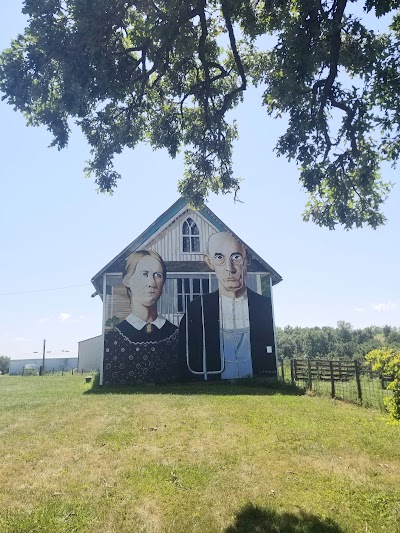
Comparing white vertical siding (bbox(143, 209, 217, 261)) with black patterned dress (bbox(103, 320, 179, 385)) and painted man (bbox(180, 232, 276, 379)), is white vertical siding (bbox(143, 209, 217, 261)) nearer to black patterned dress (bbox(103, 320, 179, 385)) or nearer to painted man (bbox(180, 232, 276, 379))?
painted man (bbox(180, 232, 276, 379))

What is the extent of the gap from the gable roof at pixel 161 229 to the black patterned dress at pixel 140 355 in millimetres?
3199

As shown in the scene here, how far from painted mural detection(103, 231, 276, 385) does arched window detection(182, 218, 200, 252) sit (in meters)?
1.18

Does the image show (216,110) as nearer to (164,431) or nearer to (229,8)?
(229,8)

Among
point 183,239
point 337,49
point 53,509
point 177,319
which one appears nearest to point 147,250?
point 183,239

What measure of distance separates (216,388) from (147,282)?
6.69m

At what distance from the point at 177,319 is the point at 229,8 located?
1450cm

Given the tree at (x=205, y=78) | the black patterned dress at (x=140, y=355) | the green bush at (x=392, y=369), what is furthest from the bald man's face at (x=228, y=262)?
the green bush at (x=392, y=369)

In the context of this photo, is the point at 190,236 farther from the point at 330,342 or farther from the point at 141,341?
the point at 330,342

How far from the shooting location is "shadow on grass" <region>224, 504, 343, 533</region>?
4559 mm

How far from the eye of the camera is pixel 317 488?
5770 mm

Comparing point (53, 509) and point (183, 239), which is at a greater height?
point (183, 239)

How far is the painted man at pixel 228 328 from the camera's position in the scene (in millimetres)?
19906

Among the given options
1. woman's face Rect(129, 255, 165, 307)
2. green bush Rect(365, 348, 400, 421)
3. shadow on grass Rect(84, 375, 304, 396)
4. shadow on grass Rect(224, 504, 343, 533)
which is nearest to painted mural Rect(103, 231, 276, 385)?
woman's face Rect(129, 255, 165, 307)

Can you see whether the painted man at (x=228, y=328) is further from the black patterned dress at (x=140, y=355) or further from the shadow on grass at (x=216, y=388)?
the black patterned dress at (x=140, y=355)
